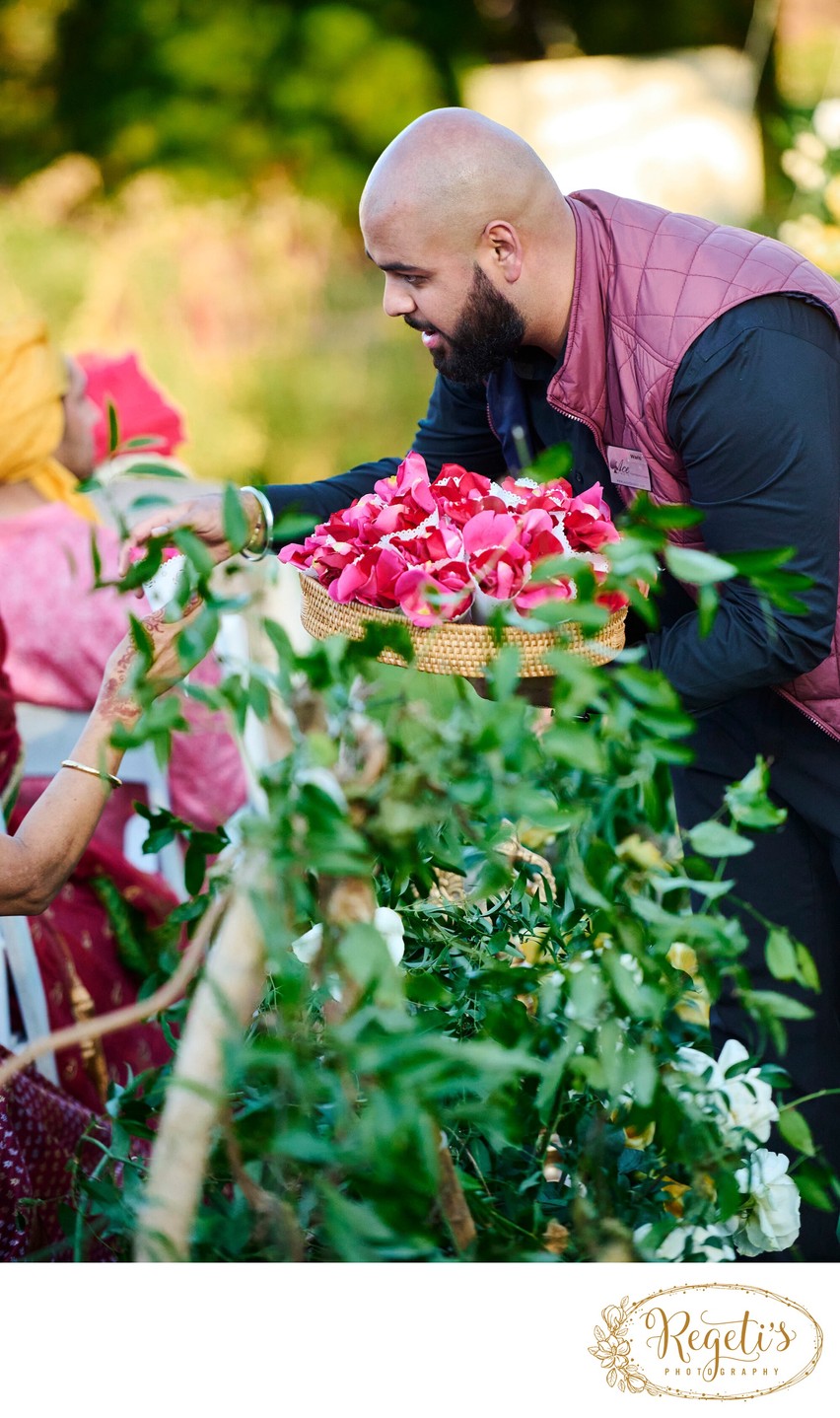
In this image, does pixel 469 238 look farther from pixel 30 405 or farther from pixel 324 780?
pixel 30 405

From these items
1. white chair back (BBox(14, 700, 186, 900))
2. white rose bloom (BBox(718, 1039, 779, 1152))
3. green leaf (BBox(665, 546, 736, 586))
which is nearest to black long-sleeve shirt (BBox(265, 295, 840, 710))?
white rose bloom (BBox(718, 1039, 779, 1152))

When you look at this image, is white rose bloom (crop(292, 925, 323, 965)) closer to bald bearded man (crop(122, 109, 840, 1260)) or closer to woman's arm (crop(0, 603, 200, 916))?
woman's arm (crop(0, 603, 200, 916))

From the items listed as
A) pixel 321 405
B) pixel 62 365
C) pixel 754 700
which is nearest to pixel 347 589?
pixel 754 700

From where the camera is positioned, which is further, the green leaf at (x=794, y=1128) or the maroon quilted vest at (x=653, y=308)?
the maroon quilted vest at (x=653, y=308)

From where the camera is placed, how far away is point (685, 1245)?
0.92 metres

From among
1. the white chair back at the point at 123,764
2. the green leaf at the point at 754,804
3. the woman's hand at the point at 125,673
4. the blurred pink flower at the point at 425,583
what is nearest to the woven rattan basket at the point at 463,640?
the blurred pink flower at the point at 425,583

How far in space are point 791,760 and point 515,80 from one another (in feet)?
16.4

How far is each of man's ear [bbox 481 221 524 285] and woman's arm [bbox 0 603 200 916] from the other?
590 mm

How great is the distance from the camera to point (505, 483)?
4.37ft

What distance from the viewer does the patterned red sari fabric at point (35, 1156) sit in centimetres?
126

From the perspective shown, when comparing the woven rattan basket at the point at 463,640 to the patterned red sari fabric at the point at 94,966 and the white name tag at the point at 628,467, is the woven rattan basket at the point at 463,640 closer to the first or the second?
the white name tag at the point at 628,467

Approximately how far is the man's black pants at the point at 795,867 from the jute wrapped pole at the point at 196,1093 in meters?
1.02

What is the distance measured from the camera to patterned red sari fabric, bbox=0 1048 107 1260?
4.15 feet
